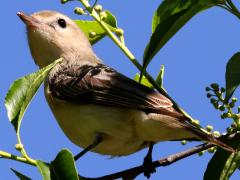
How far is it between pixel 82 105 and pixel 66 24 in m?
1.76

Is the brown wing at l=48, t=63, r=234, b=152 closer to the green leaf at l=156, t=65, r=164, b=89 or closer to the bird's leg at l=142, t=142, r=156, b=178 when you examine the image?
the green leaf at l=156, t=65, r=164, b=89

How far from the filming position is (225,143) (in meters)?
2.90

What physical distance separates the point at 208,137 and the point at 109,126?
129 cm

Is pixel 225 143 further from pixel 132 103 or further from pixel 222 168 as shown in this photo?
pixel 132 103

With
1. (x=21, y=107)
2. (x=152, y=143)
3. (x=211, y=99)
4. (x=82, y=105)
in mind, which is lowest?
(x=152, y=143)

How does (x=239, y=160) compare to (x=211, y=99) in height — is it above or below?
below

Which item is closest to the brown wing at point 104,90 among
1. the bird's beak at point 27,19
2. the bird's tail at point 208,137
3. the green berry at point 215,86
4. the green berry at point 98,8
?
the bird's tail at point 208,137

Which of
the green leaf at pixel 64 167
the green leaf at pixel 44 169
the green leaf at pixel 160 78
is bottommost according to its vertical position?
the green leaf at pixel 160 78

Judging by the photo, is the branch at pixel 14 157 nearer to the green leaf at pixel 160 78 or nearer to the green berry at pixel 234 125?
the green berry at pixel 234 125

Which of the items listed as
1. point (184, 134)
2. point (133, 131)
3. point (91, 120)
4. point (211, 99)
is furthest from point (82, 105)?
point (211, 99)

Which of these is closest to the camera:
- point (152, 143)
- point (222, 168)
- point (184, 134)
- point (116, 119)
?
point (222, 168)

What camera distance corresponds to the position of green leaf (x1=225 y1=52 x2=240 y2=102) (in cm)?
273

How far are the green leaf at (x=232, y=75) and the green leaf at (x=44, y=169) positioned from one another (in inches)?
41.2

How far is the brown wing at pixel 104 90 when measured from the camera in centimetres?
373
